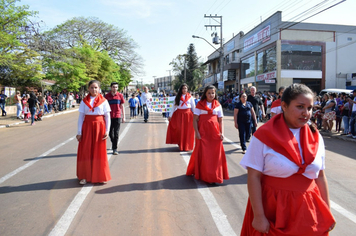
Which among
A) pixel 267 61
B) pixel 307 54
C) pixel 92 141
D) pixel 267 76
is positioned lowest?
pixel 92 141

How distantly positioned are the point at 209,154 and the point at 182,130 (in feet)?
10.7

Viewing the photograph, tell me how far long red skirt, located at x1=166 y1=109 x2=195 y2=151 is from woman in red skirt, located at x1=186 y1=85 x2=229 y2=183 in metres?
2.73

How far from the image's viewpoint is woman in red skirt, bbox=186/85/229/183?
17.9 ft

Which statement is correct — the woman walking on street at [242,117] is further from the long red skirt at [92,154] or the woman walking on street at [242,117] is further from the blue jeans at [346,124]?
the blue jeans at [346,124]

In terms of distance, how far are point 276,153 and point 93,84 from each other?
437 centimetres

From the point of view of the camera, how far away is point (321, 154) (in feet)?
7.32

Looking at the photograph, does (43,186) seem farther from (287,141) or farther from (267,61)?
(267,61)

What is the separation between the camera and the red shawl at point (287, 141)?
6.87 ft

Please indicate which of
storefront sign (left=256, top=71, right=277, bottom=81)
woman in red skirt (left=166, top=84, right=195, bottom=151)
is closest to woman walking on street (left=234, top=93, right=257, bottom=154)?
woman in red skirt (left=166, top=84, right=195, bottom=151)

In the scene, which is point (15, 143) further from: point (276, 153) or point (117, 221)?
point (276, 153)

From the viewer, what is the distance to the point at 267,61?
98.8ft

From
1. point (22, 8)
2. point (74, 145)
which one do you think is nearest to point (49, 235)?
point (74, 145)

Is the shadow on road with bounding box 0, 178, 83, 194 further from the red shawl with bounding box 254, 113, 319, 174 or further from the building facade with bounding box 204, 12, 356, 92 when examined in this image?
A: the building facade with bounding box 204, 12, 356, 92

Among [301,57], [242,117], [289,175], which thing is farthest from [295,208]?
[301,57]
